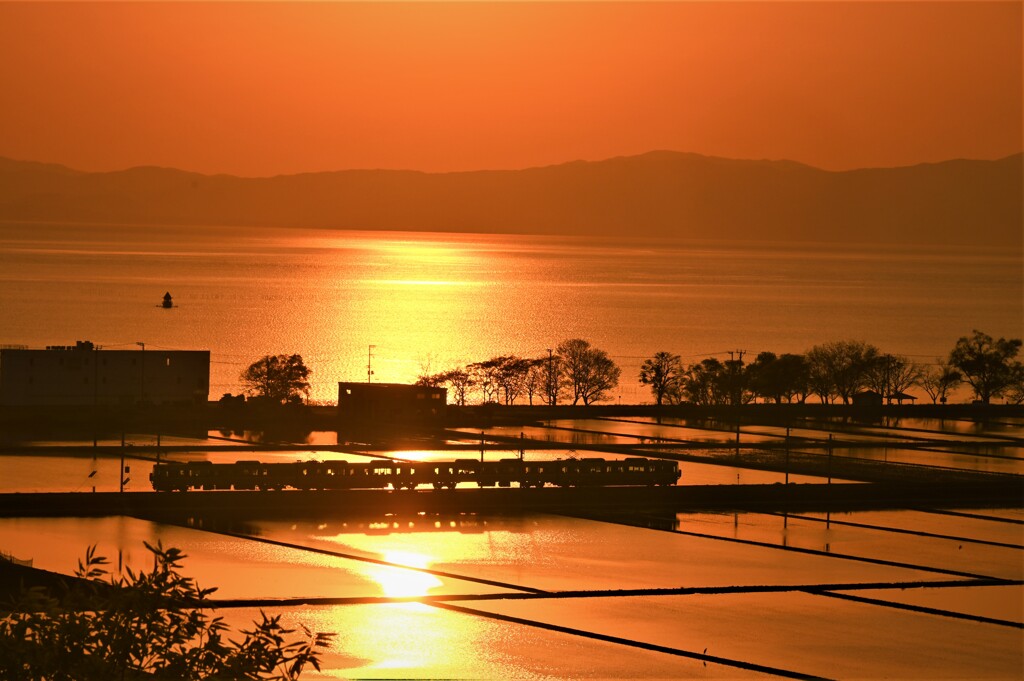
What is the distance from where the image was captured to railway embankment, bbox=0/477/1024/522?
24000 mm

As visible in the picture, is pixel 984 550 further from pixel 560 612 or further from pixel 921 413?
pixel 921 413

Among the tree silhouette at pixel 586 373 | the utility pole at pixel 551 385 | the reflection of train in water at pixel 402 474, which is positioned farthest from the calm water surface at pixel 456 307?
the reflection of train in water at pixel 402 474

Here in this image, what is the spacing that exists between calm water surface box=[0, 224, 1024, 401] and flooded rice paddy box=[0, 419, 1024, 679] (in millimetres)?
32990

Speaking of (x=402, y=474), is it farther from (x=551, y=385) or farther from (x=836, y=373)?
(x=836, y=373)

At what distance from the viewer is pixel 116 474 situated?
89.7 ft

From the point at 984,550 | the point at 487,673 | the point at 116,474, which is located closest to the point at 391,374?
the point at 116,474

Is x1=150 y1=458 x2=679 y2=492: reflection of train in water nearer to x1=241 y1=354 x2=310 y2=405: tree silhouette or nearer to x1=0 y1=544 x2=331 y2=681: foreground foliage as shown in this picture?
x1=241 y1=354 x2=310 y2=405: tree silhouette

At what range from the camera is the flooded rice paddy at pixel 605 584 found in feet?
54.5

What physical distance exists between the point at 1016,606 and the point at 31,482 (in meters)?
16.3

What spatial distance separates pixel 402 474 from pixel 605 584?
7.65 meters

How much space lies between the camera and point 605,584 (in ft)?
66.4

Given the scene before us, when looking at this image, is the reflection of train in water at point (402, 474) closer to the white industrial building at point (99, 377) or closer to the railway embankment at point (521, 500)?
the railway embankment at point (521, 500)

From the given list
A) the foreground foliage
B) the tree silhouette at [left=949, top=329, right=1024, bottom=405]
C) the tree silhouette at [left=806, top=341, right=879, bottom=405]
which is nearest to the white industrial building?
the tree silhouette at [left=806, top=341, right=879, bottom=405]

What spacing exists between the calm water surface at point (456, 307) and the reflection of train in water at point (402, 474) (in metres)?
29.3
